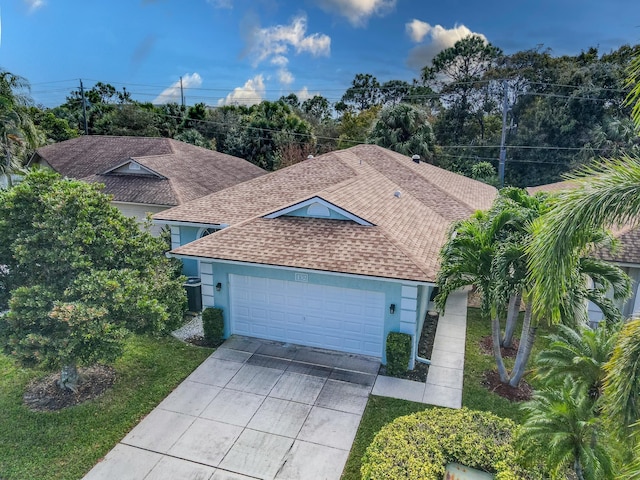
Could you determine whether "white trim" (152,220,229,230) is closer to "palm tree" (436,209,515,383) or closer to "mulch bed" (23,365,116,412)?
"mulch bed" (23,365,116,412)

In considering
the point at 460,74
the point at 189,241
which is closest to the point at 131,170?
the point at 189,241

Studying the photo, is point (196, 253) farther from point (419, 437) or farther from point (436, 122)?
point (436, 122)

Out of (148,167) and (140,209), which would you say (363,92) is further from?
(140,209)

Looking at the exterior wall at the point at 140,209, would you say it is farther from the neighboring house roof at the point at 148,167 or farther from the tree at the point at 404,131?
the tree at the point at 404,131

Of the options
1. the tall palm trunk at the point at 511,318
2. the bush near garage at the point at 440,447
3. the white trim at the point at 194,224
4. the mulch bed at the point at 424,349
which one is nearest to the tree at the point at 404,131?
the mulch bed at the point at 424,349

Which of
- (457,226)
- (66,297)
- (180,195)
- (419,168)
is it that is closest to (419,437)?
(457,226)

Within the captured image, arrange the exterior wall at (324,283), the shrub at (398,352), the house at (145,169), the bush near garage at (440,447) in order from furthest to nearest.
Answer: the house at (145,169), the exterior wall at (324,283), the shrub at (398,352), the bush near garage at (440,447)
